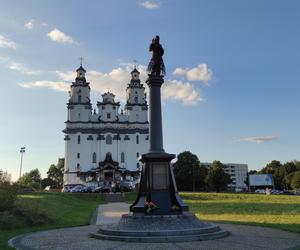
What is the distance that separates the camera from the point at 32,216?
74.6 feet

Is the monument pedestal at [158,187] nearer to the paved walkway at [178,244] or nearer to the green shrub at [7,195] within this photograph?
the paved walkway at [178,244]

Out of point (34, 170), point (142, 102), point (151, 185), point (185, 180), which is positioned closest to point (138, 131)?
point (142, 102)

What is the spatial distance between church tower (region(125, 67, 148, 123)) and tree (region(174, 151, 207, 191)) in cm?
1326

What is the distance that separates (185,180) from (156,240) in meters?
76.5

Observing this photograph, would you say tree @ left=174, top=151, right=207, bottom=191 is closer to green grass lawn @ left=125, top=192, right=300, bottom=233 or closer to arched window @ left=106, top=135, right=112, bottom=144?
arched window @ left=106, top=135, right=112, bottom=144

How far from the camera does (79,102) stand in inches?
3738

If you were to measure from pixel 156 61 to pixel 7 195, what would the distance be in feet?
38.1

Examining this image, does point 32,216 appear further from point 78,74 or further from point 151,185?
point 78,74

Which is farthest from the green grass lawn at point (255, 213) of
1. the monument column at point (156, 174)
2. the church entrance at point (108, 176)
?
the church entrance at point (108, 176)

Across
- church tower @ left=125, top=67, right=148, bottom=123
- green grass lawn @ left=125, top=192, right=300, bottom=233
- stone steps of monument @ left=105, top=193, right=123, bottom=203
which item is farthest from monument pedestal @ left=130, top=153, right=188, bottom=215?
church tower @ left=125, top=67, right=148, bottom=123

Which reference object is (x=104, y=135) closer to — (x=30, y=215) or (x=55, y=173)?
(x=55, y=173)

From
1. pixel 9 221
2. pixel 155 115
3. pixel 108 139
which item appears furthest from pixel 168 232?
pixel 108 139

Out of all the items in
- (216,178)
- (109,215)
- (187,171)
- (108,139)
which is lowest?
(109,215)

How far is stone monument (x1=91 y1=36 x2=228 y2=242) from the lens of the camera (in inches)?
599
